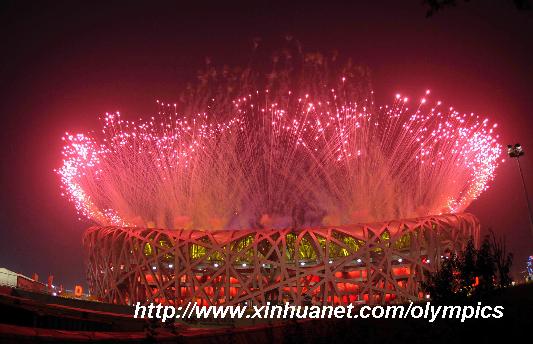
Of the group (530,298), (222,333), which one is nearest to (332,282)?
(530,298)

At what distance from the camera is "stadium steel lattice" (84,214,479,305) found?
37.8 m

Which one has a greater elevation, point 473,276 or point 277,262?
point 277,262

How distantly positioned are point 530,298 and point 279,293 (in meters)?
26.7

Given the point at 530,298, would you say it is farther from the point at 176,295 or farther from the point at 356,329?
the point at 176,295

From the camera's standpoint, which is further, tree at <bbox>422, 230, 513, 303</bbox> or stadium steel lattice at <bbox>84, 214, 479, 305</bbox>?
stadium steel lattice at <bbox>84, 214, 479, 305</bbox>

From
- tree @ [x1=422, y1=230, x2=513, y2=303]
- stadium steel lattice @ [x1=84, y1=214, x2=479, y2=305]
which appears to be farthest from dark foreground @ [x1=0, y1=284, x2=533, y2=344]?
stadium steel lattice @ [x1=84, y1=214, x2=479, y2=305]

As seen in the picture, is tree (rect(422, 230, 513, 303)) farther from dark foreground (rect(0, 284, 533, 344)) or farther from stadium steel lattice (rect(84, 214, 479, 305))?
stadium steel lattice (rect(84, 214, 479, 305))

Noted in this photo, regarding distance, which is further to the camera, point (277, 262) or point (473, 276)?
point (277, 262)

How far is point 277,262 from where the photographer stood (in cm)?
3841

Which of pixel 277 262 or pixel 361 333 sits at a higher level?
pixel 277 262

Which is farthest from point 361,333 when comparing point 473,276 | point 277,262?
point 277,262

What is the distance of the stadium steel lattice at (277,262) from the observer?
124ft

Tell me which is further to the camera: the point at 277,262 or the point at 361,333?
the point at 277,262

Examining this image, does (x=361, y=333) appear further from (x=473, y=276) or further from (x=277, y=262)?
(x=277, y=262)
